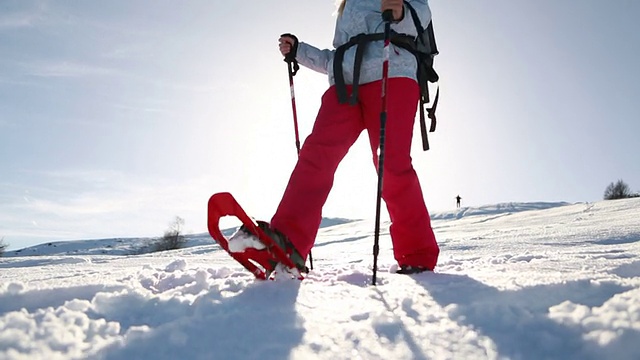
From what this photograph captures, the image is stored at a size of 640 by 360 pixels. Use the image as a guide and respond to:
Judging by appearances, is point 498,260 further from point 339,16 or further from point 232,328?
point 232,328

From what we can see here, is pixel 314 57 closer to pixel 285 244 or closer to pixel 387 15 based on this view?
pixel 387 15

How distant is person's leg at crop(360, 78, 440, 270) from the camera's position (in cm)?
250

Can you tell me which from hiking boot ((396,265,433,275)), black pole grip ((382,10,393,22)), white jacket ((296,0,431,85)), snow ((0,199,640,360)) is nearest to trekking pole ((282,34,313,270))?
white jacket ((296,0,431,85))

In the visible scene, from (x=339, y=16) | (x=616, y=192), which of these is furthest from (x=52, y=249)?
(x=616, y=192)

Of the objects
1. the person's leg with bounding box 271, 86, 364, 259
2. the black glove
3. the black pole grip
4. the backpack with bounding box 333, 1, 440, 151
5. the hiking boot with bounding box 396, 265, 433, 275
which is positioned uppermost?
the black glove

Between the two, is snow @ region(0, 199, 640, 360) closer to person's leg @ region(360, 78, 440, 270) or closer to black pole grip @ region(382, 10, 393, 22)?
person's leg @ region(360, 78, 440, 270)

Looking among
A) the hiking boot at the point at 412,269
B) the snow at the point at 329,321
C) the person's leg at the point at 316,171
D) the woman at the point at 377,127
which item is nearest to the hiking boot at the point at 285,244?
the person's leg at the point at 316,171

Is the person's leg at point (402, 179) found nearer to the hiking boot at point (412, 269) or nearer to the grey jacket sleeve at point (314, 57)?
the hiking boot at point (412, 269)

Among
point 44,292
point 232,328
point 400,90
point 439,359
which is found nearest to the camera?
point 439,359

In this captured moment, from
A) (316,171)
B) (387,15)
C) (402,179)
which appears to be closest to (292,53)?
(387,15)

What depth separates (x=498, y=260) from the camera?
2.77 m

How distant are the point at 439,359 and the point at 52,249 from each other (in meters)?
32.1

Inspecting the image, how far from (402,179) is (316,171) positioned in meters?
0.53

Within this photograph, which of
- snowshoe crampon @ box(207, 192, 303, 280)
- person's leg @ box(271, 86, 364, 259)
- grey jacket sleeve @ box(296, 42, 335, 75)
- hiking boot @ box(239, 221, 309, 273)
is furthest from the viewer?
grey jacket sleeve @ box(296, 42, 335, 75)
